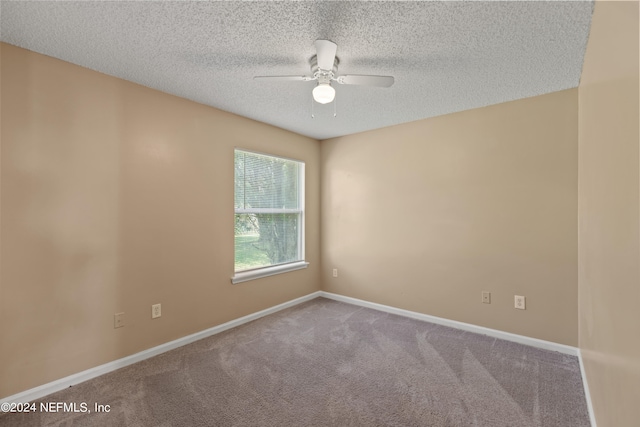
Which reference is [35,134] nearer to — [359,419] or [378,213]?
[359,419]

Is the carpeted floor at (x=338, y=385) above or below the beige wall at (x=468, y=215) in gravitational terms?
below

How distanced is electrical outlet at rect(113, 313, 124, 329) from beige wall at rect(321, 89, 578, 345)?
2604 mm

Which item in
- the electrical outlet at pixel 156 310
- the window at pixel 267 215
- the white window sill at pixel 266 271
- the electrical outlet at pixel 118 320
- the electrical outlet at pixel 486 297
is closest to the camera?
the electrical outlet at pixel 118 320

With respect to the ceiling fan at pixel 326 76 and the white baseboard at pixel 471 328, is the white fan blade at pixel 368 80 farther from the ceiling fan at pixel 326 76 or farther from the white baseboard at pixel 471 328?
the white baseboard at pixel 471 328

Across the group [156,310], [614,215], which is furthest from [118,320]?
[614,215]

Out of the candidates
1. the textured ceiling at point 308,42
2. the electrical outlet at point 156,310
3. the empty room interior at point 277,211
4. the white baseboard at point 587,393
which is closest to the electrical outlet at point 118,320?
the empty room interior at point 277,211

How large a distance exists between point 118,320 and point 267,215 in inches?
72.7

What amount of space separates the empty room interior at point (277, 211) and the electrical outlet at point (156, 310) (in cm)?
5

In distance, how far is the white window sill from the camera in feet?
10.4

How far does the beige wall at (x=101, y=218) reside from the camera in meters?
1.86

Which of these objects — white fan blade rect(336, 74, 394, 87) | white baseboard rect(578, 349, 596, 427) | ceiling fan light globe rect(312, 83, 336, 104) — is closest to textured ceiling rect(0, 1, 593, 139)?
white fan blade rect(336, 74, 394, 87)

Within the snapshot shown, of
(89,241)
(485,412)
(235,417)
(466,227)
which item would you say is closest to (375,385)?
(485,412)

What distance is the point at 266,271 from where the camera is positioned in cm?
344

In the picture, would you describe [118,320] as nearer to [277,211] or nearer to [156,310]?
[156,310]
